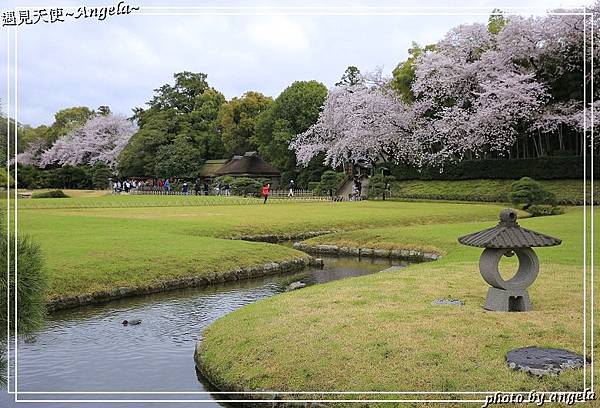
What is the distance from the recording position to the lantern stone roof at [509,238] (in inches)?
349

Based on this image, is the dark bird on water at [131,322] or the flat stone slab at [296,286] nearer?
the dark bird on water at [131,322]

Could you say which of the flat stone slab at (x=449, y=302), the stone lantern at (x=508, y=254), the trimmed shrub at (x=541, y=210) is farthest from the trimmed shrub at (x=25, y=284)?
the trimmed shrub at (x=541, y=210)

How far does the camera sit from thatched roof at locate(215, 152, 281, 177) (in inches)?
2414

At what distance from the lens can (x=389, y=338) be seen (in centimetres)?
809

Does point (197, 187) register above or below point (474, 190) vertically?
above

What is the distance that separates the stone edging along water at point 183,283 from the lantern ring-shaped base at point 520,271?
27.2ft

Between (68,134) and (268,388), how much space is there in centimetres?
7373

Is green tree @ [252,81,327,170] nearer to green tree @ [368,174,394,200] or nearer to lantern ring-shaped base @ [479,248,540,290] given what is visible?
green tree @ [368,174,394,200]

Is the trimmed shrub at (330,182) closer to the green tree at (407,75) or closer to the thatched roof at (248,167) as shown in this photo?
the green tree at (407,75)

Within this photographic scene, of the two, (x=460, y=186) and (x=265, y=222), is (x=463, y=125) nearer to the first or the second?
(x=460, y=186)

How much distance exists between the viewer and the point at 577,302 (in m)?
10.1

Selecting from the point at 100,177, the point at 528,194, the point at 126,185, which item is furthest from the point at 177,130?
the point at 528,194

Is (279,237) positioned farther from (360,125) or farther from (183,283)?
(360,125)

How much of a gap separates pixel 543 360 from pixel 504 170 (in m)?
38.3
